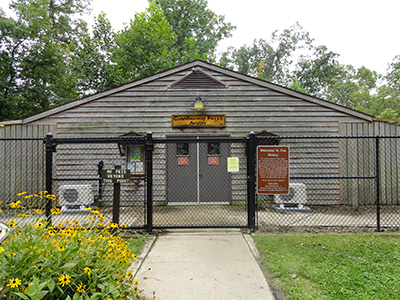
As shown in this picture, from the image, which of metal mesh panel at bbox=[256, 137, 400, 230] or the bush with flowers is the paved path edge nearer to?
the bush with flowers

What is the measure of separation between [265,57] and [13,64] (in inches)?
1143

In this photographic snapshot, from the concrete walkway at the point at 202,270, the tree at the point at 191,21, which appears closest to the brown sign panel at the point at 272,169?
the concrete walkway at the point at 202,270

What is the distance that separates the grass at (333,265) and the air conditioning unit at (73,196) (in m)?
5.03

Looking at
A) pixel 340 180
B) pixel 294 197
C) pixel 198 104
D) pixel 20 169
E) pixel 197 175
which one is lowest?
pixel 294 197

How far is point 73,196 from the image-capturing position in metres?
6.65

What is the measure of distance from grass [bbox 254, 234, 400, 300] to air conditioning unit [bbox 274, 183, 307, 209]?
7.42 feet

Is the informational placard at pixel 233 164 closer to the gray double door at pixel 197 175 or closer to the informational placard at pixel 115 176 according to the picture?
the informational placard at pixel 115 176

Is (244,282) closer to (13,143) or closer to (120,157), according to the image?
(120,157)

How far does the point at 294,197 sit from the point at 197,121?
12.3 feet

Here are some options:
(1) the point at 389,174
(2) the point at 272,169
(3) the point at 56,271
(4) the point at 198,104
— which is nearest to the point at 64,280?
(3) the point at 56,271

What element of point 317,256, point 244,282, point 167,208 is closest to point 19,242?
point 244,282

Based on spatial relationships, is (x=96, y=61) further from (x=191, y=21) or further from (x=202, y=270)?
(x=202, y=270)

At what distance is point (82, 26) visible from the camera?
21625 millimetres

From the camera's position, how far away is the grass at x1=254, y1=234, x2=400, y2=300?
2.63 meters
